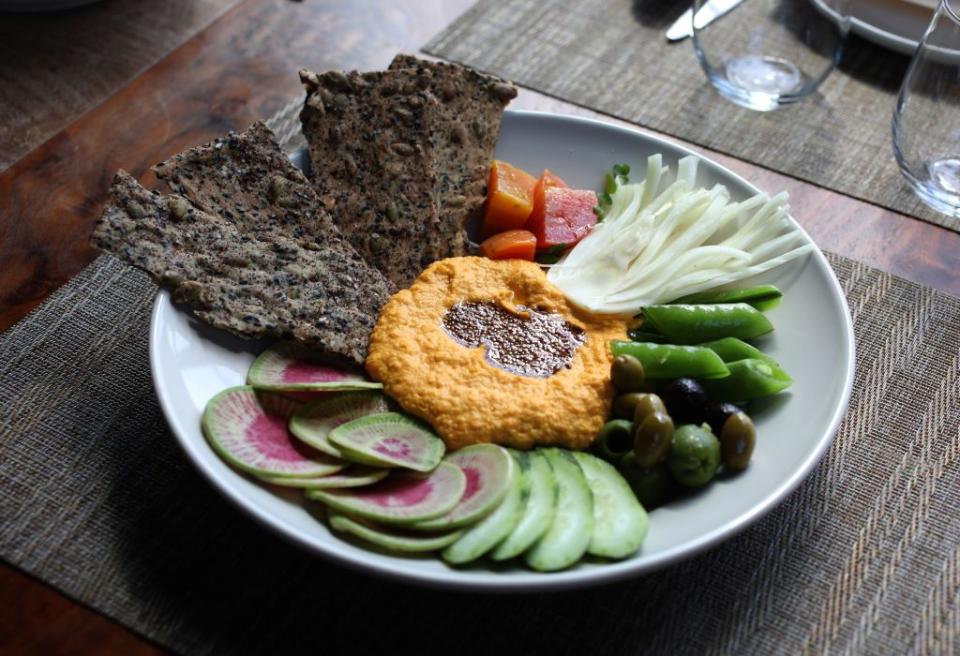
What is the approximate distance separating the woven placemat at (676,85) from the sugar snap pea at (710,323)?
1.21m

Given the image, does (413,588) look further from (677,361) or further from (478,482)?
(677,361)

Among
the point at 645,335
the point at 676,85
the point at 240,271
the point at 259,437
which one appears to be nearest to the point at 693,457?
the point at 645,335

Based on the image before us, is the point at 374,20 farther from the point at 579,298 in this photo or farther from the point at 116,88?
the point at 579,298

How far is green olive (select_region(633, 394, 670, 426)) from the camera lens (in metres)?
2.52

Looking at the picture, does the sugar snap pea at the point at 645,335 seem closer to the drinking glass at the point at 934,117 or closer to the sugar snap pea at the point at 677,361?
the sugar snap pea at the point at 677,361

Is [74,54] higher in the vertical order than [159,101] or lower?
higher

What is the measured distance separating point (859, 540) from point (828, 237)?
1.40m

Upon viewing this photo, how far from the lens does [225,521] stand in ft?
8.53

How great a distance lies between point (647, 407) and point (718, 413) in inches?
8.6

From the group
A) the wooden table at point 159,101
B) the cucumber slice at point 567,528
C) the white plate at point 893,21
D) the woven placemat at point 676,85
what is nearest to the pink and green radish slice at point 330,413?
the cucumber slice at point 567,528

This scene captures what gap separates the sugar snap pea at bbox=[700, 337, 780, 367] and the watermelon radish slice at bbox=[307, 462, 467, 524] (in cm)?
88

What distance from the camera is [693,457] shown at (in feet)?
8.07

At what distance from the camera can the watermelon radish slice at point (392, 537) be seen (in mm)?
2236

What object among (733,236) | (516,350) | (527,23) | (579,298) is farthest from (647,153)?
(527,23)
